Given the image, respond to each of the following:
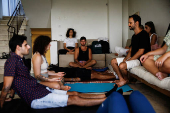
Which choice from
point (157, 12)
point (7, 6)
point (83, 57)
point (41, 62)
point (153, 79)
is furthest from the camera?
point (7, 6)

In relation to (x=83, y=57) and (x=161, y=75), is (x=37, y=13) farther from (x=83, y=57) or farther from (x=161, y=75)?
(x=161, y=75)

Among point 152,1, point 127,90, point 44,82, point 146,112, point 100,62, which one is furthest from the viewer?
point 100,62

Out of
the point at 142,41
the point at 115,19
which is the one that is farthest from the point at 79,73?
the point at 115,19

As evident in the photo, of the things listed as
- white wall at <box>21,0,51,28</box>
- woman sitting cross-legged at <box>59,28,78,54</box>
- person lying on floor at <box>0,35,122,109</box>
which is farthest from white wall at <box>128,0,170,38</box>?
white wall at <box>21,0,51,28</box>

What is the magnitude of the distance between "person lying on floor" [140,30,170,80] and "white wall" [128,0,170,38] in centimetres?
148

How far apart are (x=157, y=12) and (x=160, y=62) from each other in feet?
7.46

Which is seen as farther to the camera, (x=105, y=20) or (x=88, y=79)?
(x=105, y=20)

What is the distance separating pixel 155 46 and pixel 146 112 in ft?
8.61

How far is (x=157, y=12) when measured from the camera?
3.43 metres

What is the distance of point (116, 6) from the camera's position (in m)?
5.39

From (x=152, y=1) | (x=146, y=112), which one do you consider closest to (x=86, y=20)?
(x=152, y=1)

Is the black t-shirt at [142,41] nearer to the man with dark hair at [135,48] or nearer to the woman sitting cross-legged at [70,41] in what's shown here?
the man with dark hair at [135,48]

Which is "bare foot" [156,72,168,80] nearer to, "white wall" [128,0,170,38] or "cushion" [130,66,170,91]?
"cushion" [130,66,170,91]

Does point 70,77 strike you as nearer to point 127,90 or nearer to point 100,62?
point 127,90
